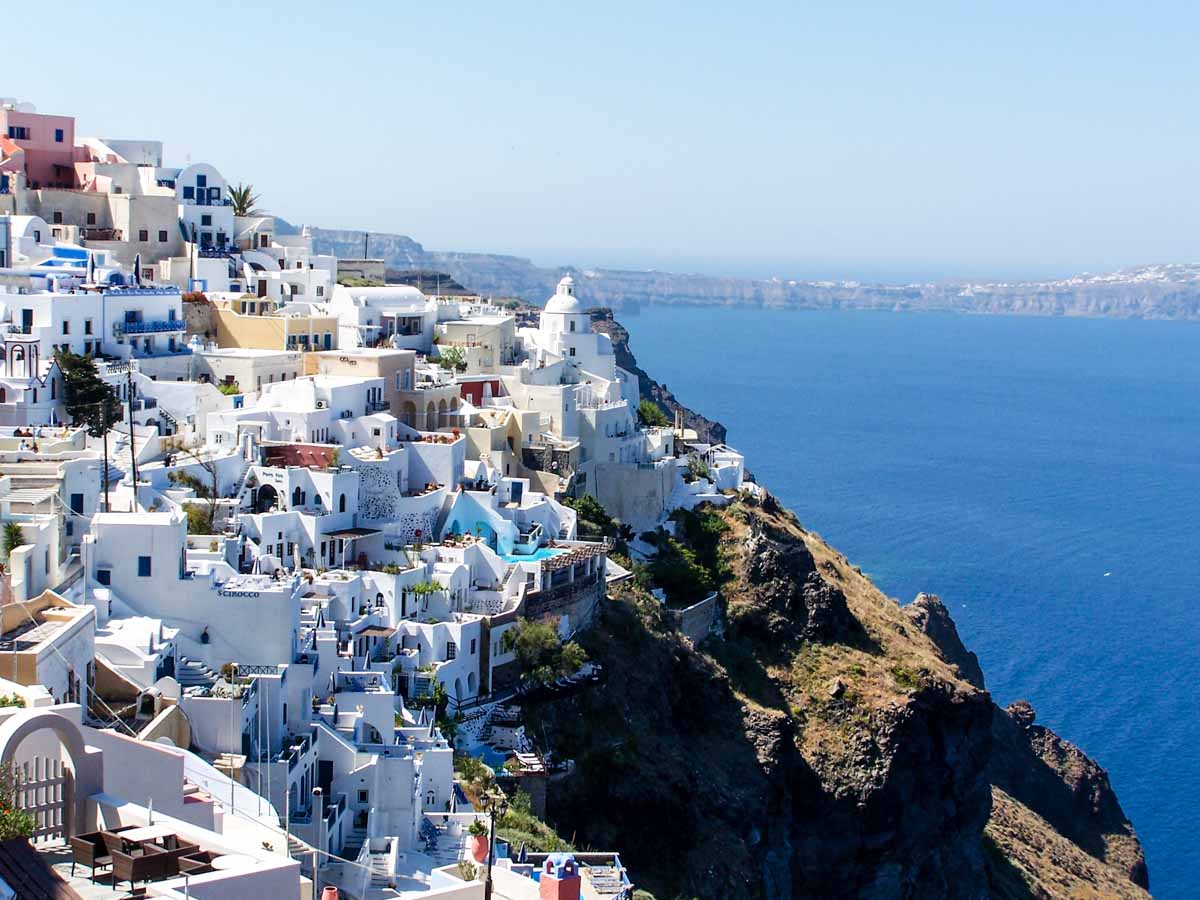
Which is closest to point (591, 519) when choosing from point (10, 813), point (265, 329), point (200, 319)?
point (265, 329)

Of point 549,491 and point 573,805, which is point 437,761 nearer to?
point 573,805

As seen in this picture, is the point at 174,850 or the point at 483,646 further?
the point at 483,646

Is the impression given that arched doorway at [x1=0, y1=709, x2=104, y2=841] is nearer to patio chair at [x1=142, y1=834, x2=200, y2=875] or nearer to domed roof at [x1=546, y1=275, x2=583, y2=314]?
patio chair at [x1=142, y1=834, x2=200, y2=875]

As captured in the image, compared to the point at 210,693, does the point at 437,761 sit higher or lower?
lower

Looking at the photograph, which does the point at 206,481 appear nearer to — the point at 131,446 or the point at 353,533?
the point at 131,446

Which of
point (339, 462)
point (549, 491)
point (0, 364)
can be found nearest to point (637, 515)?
point (549, 491)

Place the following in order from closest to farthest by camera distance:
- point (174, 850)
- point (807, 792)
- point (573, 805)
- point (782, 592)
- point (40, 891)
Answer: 1. point (40, 891)
2. point (174, 850)
3. point (573, 805)
4. point (807, 792)
5. point (782, 592)
